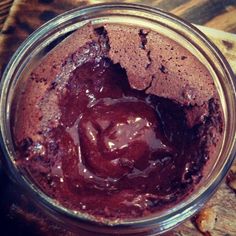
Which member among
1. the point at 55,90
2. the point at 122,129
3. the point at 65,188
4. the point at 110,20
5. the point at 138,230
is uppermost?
the point at 110,20

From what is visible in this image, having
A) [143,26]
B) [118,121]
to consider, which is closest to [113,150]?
[118,121]

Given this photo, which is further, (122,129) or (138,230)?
(122,129)

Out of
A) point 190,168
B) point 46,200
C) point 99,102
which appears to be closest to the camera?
point 46,200

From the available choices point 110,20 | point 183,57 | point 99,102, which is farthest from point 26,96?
point 183,57

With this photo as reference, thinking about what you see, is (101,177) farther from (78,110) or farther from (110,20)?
(110,20)
